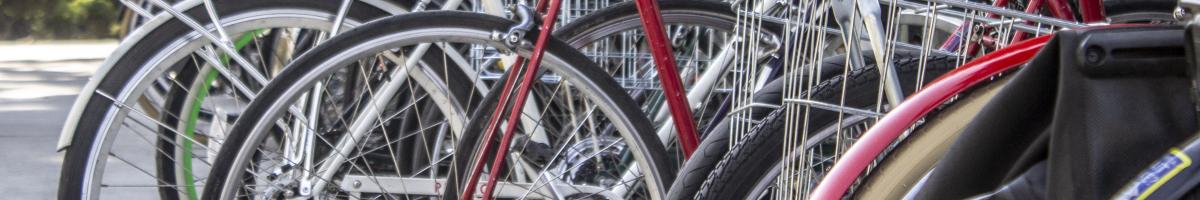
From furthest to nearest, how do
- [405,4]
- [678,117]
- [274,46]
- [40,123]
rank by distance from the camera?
1. [40,123]
2. [274,46]
3. [405,4]
4. [678,117]

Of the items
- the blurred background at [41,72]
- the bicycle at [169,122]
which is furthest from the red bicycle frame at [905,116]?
the blurred background at [41,72]

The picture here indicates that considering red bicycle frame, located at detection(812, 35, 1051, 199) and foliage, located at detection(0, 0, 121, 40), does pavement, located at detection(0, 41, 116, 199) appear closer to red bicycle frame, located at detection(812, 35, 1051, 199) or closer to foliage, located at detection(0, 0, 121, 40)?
foliage, located at detection(0, 0, 121, 40)

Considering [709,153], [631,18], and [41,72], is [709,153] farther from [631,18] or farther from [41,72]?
[41,72]

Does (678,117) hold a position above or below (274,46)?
below

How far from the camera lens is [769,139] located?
6.84 feet

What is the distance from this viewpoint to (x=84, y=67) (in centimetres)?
966

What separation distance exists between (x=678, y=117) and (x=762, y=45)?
15.5 inches

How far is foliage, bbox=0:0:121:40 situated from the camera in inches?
504

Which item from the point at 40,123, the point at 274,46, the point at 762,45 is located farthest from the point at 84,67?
the point at 762,45

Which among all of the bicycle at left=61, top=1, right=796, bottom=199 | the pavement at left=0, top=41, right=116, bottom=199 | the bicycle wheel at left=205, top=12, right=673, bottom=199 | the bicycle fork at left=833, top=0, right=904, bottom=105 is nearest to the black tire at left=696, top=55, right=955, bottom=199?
the bicycle fork at left=833, top=0, right=904, bottom=105

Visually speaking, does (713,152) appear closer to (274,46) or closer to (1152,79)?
(1152,79)

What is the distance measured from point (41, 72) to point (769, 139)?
7.63 meters

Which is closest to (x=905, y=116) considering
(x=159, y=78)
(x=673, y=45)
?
(x=673, y=45)

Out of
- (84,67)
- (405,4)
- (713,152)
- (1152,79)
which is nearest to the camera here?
(1152,79)
